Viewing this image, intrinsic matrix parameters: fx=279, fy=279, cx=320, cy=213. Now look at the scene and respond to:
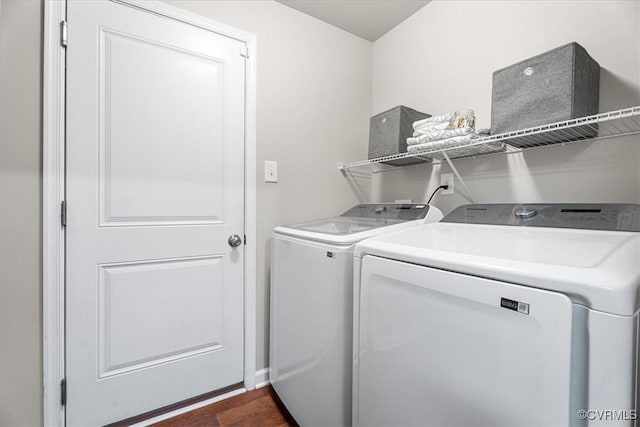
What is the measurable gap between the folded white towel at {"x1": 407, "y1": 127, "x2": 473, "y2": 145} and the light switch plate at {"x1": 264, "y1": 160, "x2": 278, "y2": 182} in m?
0.82

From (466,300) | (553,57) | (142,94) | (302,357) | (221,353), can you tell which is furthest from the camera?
(221,353)

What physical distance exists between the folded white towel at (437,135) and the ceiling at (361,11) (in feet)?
3.20

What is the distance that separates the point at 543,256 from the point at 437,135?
894 mm

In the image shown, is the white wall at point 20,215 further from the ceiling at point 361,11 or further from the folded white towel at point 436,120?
the folded white towel at point 436,120

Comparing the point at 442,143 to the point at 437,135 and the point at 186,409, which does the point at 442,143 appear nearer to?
the point at 437,135

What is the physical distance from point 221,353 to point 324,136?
154 cm

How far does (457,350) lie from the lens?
0.68 metres

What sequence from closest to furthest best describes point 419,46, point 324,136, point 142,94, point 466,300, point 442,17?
point 466,300
point 142,94
point 442,17
point 419,46
point 324,136

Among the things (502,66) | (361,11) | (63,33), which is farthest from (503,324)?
(361,11)

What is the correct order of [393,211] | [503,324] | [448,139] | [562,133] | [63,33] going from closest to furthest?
1. [503,324]
2. [562,133]
3. [63,33]
4. [448,139]
5. [393,211]

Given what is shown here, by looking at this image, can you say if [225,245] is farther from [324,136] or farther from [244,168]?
[324,136]

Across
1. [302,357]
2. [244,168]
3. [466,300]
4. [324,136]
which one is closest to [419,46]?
[324,136]

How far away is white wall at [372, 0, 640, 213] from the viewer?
110cm

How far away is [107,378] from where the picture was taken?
134 cm
